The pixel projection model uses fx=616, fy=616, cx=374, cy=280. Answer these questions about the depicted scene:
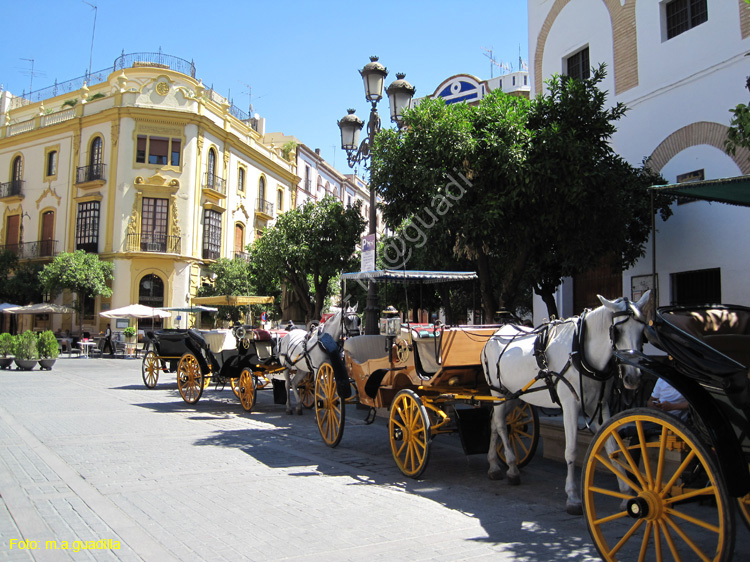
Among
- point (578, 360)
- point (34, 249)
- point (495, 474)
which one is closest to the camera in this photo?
point (578, 360)

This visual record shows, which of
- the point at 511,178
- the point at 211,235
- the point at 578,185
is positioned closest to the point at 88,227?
the point at 211,235

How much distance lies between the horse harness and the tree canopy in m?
3.60

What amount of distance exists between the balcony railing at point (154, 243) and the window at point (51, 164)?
24.0 feet

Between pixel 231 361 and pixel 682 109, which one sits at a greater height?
pixel 682 109

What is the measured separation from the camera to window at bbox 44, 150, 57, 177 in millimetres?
34281

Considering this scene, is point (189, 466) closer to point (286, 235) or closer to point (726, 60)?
point (726, 60)

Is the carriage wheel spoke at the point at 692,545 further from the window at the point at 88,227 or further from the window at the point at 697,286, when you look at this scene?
the window at the point at 88,227

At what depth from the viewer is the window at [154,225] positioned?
103ft

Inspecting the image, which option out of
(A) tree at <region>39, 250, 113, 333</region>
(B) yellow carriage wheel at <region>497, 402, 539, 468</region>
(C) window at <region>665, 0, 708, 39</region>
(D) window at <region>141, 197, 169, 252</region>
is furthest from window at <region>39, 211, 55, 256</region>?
(B) yellow carriage wheel at <region>497, 402, 539, 468</region>

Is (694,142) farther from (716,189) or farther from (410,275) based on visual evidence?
(716,189)

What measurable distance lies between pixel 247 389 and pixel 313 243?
6782 mm

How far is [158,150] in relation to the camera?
32.2 m

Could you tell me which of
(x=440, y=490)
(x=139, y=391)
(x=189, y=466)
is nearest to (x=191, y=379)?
(x=139, y=391)

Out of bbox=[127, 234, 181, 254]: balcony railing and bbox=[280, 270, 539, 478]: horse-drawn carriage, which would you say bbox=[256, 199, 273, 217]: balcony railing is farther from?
bbox=[280, 270, 539, 478]: horse-drawn carriage
